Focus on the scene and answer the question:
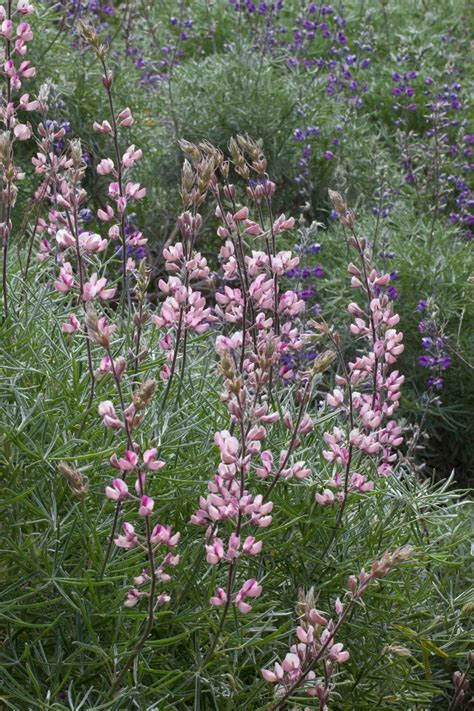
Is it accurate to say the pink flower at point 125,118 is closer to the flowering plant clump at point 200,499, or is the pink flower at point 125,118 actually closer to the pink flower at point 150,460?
the flowering plant clump at point 200,499

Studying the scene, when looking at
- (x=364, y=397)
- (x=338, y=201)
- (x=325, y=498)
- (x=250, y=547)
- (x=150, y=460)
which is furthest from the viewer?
(x=364, y=397)

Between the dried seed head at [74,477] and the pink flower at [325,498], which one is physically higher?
the dried seed head at [74,477]

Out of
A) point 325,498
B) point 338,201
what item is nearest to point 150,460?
point 325,498

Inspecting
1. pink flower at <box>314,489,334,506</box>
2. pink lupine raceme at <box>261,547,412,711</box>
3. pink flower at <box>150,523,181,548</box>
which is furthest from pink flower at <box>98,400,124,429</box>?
pink flower at <box>314,489,334,506</box>

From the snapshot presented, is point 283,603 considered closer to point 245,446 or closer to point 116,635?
point 116,635

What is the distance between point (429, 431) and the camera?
4.11 meters

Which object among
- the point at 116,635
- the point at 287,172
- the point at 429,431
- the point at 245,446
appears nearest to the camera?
the point at 245,446

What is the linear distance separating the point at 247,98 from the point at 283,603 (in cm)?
344

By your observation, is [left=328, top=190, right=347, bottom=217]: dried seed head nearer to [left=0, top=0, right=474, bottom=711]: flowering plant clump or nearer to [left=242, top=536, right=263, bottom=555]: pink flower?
[left=0, top=0, right=474, bottom=711]: flowering plant clump

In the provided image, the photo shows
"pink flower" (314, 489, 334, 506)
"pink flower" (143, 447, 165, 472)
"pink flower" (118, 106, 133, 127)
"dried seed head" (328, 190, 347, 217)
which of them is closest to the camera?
"pink flower" (143, 447, 165, 472)

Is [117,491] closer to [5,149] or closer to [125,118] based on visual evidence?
[5,149]

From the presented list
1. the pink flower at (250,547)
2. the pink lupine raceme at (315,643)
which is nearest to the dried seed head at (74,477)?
the pink flower at (250,547)

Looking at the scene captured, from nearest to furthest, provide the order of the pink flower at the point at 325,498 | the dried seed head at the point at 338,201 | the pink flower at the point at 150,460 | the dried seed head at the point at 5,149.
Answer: the pink flower at the point at 150,460
the dried seed head at the point at 5,149
the pink flower at the point at 325,498
the dried seed head at the point at 338,201

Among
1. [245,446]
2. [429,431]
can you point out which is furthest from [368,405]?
[429,431]
